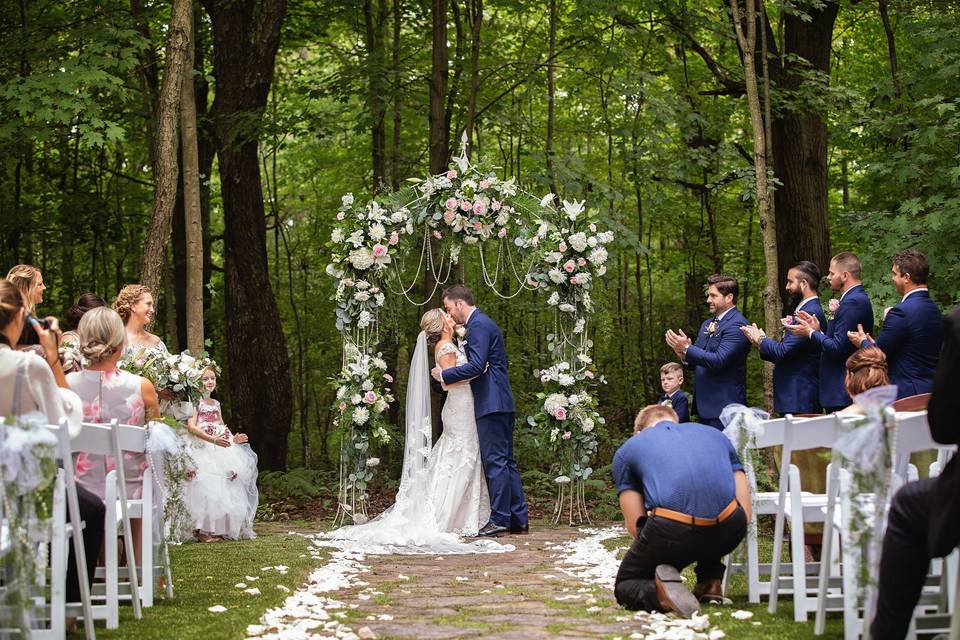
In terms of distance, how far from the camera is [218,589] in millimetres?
6082

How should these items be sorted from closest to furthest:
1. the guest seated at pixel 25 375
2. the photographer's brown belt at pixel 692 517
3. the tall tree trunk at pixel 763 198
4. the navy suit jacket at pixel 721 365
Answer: the guest seated at pixel 25 375 < the photographer's brown belt at pixel 692 517 < the navy suit jacket at pixel 721 365 < the tall tree trunk at pixel 763 198

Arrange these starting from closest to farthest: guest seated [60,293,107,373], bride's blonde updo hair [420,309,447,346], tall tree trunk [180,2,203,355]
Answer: guest seated [60,293,107,373]
bride's blonde updo hair [420,309,447,346]
tall tree trunk [180,2,203,355]

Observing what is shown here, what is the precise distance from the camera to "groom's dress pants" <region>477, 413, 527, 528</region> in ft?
29.2

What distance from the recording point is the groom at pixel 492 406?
8.90 meters

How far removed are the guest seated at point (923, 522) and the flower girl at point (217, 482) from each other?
576 cm

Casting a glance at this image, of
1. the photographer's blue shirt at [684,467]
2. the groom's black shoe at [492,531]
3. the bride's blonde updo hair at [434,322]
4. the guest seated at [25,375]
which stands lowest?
the groom's black shoe at [492,531]

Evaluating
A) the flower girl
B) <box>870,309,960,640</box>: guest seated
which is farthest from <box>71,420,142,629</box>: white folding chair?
the flower girl

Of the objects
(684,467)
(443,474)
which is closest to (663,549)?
(684,467)

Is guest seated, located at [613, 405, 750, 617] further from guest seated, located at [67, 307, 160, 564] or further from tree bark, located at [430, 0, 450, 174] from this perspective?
tree bark, located at [430, 0, 450, 174]

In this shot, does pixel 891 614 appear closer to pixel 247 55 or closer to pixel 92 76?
pixel 92 76

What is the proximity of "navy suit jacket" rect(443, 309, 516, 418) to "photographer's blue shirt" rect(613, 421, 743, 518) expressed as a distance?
3661 mm

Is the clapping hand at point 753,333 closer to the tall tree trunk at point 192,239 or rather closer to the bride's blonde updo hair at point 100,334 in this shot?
the bride's blonde updo hair at point 100,334

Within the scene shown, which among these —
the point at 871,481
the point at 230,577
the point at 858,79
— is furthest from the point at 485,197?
the point at 858,79

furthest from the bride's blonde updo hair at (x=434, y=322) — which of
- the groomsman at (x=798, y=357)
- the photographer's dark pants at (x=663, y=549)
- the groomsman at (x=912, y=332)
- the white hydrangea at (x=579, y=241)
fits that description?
the photographer's dark pants at (x=663, y=549)
